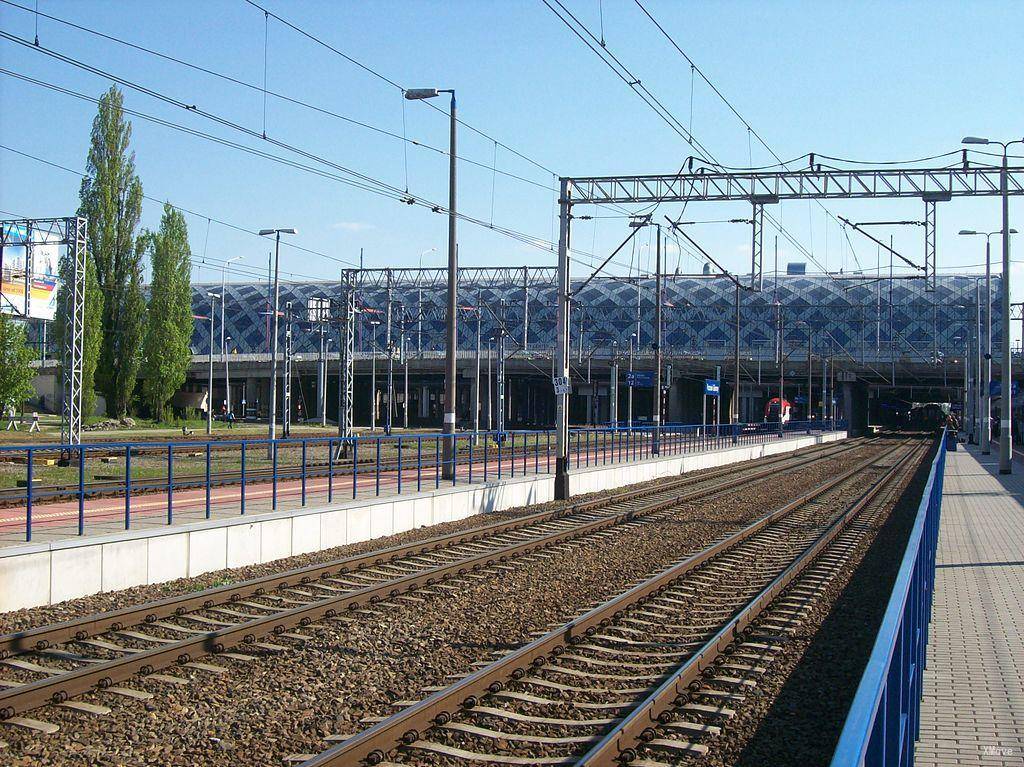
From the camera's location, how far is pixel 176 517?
587 inches

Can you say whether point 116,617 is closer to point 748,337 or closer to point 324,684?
point 324,684

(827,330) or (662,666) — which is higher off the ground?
(827,330)

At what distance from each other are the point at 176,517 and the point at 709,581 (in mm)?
7461

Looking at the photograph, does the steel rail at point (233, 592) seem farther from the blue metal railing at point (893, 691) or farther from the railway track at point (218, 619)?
the blue metal railing at point (893, 691)

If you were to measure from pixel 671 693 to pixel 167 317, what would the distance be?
60.3 meters

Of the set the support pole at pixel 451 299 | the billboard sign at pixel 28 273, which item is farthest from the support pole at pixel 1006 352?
Answer: the billboard sign at pixel 28 273

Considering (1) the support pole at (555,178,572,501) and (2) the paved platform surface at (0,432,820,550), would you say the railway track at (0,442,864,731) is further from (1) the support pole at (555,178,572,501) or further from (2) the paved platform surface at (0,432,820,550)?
(1) the support pole at (555,178,572,501)

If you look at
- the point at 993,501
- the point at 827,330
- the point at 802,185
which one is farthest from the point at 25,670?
the point at 827,330

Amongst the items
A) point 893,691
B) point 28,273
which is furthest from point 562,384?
point 28,273

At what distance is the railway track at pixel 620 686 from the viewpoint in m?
6.79

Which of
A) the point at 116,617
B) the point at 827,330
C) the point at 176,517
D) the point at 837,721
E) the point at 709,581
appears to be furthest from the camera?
the point at 827,330

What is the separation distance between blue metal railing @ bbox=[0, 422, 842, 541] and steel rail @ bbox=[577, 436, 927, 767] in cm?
620

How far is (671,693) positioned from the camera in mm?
8031

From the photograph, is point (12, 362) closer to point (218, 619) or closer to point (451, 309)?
point (451, 309)
